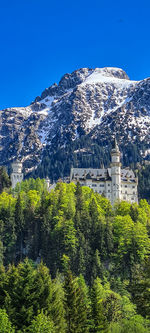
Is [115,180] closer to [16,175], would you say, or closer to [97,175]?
[97,175]

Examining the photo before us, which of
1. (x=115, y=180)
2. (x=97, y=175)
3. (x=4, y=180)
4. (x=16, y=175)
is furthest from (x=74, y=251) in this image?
(x=16, y=175)

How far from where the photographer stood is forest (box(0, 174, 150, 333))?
168 feet

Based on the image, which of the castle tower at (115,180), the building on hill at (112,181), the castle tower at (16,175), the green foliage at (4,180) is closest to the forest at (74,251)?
the castle tower at (115,180)

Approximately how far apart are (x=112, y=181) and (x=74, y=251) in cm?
5512

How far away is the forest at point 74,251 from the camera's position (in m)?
51.1

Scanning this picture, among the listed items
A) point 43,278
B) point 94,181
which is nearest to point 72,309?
point 43,278

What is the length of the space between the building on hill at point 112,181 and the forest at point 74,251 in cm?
2353

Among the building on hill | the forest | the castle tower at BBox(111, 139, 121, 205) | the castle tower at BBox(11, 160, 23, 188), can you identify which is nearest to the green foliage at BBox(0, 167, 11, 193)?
the castle tower at BBox(11, 160, 23, 188)

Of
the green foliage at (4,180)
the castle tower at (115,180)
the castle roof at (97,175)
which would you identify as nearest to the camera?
the green foliage at (4,180)

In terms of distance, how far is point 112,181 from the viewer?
135 metres

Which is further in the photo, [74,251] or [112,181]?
[112,181]

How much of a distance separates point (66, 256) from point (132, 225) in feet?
56.1

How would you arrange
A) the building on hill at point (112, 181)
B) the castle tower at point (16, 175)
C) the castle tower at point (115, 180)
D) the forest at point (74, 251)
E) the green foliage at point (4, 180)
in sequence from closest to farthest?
the forest at point (74, 251)
the green foliage at point (4, 180)
the castle tower at point (115, 180)
the building on hill at point (112, 181)
the castle tower at point (16, 175)

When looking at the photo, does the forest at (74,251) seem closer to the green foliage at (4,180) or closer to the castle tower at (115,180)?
the castle tower at (115,180)
